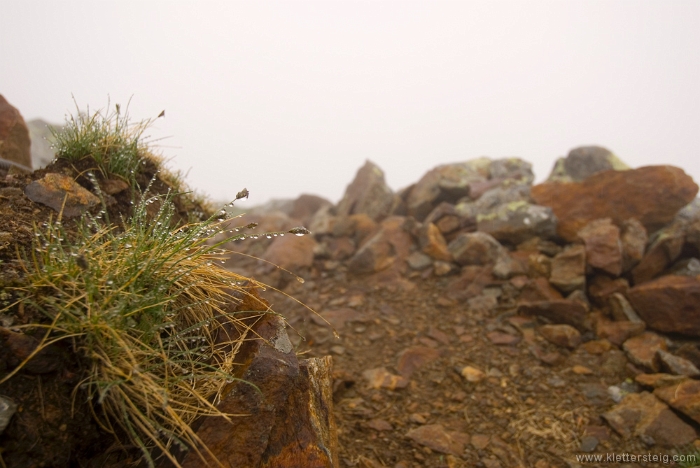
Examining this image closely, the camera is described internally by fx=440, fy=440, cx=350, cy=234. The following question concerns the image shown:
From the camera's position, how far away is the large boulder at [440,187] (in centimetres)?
728

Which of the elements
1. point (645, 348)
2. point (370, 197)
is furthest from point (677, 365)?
point (370, 197)

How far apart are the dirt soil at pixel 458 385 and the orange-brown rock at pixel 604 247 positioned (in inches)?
40.4

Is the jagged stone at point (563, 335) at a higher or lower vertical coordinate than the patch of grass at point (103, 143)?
lower

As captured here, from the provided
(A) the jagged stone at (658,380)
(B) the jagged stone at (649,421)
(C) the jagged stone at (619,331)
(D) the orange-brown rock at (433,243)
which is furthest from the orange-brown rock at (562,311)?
(D) the orange-brown rock at (433,243)

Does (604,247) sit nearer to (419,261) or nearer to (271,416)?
(419,261)

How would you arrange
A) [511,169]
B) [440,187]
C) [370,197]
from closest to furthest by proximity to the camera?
[440,187]
[370,197]
[511,169]

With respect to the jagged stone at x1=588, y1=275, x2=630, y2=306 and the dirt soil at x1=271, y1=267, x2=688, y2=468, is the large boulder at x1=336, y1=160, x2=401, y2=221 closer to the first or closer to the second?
the dirt soil at x1=271, y1=267, x2=688, y2=468

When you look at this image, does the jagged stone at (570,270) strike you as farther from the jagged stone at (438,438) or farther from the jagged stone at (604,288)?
the jagged stone at (438,438)

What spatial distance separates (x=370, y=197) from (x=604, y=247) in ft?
12.7

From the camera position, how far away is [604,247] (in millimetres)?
4824

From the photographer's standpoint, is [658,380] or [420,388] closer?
[658,380]

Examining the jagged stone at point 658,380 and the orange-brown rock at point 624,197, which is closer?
the jagged stone at point 658,380

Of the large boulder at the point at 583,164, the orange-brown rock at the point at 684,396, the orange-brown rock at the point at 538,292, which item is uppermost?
the large boulder at the point at 583,164

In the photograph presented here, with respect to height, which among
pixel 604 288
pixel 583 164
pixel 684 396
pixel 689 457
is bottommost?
pixel 689 457
